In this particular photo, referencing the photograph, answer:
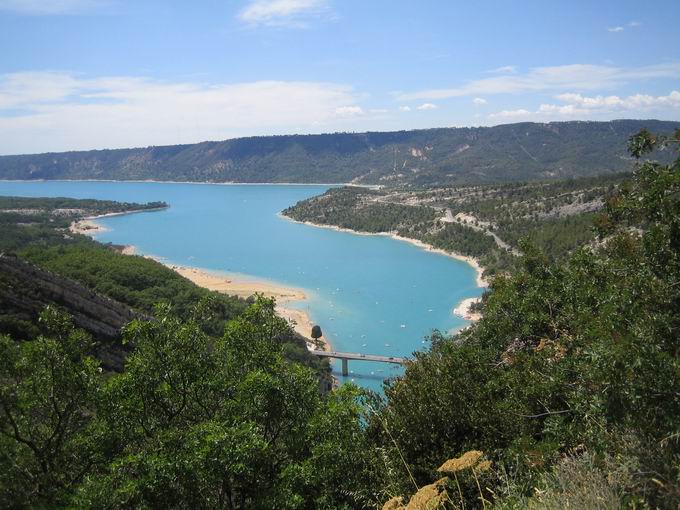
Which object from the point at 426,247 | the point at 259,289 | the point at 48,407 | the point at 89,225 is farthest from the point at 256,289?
the point at 89,225

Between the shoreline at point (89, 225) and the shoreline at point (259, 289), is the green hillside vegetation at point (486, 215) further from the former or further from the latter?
the shoreline at point (89, 225)

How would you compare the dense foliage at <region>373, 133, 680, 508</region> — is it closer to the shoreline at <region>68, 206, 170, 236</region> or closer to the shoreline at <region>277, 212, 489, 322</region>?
the shoreline at <region>277, 212, 489, 322</region>

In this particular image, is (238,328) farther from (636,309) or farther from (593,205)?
(593,205)

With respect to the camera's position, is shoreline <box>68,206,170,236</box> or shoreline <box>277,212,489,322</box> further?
shoreline <box>68,206,170,236</box>

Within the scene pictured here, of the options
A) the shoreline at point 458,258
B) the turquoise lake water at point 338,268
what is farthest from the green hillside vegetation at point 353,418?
the shoreline at point 458,258

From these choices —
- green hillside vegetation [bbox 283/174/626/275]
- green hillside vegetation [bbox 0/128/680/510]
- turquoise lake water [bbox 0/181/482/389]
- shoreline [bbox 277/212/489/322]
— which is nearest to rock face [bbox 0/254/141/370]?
green hillside vegetation [bbox 0/128/680/510]

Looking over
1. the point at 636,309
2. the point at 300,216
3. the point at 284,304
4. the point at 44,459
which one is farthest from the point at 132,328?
the point at 300,216
